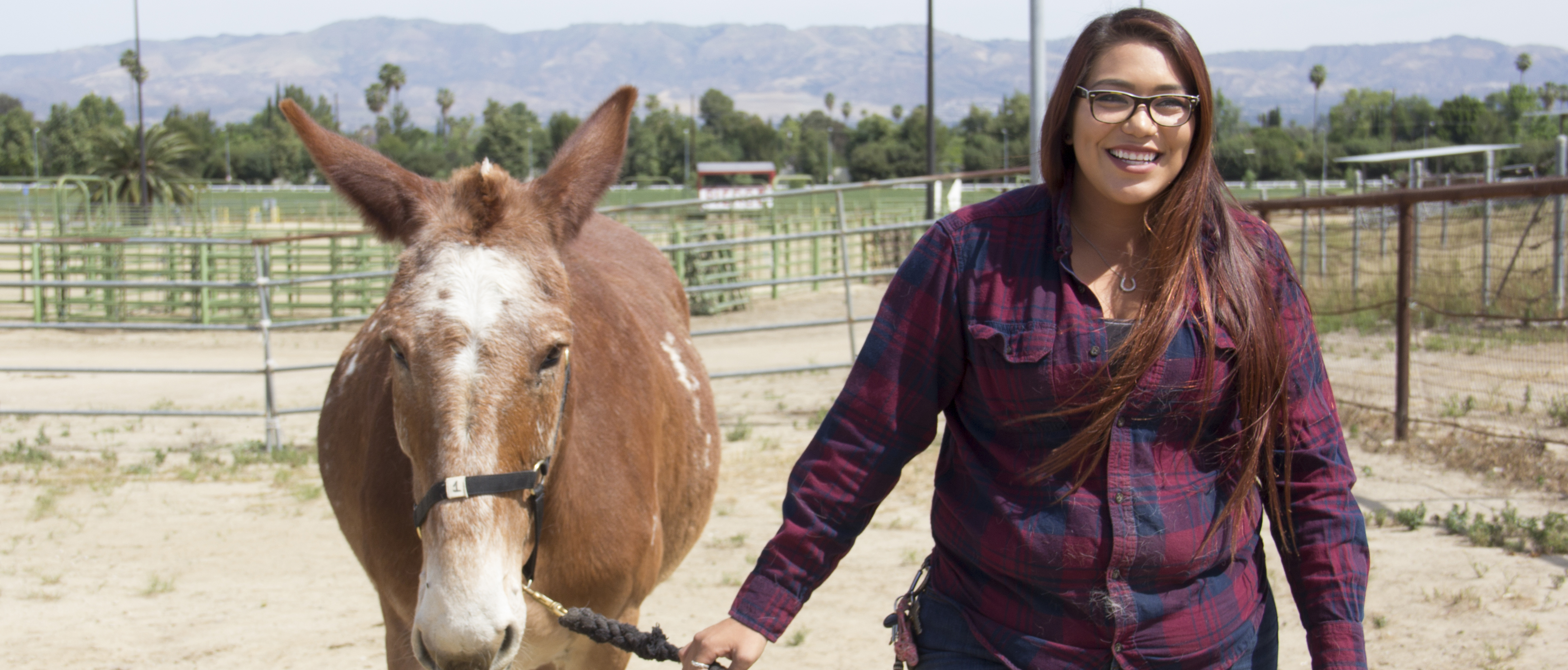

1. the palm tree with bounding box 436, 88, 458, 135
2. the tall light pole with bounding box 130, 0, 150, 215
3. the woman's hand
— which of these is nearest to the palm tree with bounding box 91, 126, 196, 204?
the tall light pole with bounding box 130, 0, 150, 215

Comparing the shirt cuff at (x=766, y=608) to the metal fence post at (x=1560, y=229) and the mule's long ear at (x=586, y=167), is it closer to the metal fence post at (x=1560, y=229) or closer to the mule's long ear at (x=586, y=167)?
the mule's long ear at (x=586, y=167)

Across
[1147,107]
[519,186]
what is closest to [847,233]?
[519,186]

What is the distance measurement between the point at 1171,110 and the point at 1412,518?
4.35 meters

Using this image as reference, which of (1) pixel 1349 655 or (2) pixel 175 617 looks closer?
(1) pixel 1349 655

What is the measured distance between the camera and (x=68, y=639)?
4.18 meters

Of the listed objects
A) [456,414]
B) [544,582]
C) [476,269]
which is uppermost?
[476,269]

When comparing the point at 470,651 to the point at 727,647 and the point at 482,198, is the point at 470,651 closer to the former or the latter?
the point at 727,647

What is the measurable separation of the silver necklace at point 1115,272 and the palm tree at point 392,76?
113 metres

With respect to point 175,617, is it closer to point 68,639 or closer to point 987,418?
point 68,639

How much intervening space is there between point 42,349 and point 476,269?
1385 cm

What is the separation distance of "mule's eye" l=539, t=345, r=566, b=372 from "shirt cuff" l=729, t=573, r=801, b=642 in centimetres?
67

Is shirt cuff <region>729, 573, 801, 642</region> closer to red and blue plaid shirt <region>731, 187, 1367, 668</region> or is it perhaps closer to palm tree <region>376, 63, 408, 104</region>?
red and blue plaid shirt <region>731, 187, 1367, 668</region>

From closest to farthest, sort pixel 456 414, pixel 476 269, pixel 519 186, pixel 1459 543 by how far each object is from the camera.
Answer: pixel 456 414
pixel 476 269
pixel 519 186
pixel 1459 543

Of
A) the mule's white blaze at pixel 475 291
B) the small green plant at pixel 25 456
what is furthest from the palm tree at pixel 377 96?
the mule's white blaze at pixel 475 291
